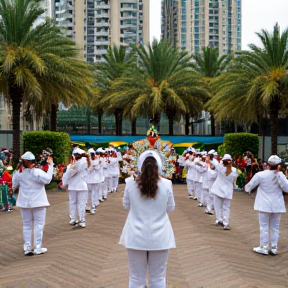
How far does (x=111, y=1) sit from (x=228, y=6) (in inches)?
1501

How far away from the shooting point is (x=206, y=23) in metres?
114

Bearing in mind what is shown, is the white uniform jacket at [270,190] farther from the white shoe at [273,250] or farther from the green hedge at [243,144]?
the green hedge at [243,144]

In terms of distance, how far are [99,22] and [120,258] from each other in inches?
3435

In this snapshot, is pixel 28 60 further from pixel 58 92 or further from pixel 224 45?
pixel 224 45

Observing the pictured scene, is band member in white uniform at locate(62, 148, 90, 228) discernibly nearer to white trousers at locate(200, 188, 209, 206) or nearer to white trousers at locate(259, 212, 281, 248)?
white trousers at locate(259, 212, 281, 248)

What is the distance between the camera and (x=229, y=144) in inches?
856

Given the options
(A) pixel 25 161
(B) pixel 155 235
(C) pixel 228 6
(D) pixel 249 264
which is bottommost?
Result: (D) pixel 249 264

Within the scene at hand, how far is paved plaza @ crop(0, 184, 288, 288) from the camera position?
245 inches

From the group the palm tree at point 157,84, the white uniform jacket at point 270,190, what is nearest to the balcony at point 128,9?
the palm tree at point 157,84

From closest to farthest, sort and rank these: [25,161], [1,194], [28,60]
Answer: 1. [25,161]
2. [1,194]
3. [28,60]

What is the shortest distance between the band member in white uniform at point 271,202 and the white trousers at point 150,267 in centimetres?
378

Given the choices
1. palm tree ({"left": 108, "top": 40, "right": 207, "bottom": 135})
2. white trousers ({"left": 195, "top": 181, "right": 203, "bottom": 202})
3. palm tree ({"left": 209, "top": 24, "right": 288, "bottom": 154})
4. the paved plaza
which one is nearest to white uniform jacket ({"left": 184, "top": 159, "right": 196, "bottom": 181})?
white trousers ({"left": 195, "top": 181, "right": 203, "bottom": 202})

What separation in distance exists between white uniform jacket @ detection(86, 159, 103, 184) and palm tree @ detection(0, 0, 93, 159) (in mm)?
6131

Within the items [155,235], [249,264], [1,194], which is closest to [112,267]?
[249,264]
